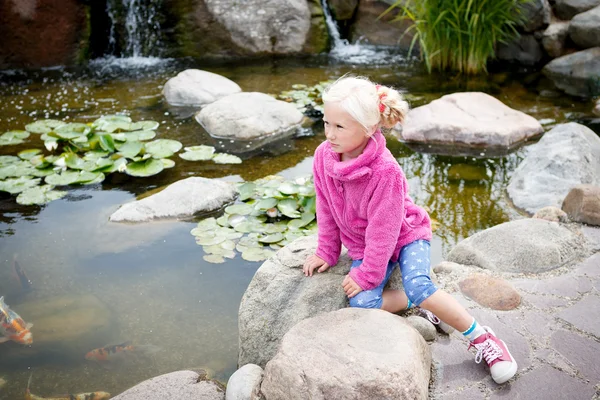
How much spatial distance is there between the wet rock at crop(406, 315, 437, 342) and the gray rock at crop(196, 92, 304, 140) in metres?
3.08

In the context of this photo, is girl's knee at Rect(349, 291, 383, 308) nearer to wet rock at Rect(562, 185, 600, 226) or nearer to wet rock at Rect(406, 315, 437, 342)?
wet rock at Rect(406, 315, 437, 342)

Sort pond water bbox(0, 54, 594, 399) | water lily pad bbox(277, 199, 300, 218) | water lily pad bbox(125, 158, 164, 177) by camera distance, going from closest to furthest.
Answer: pond water bbox(0, 54, 594, 399) < water lily pad bbox(277, 199, 300, 218) < water lily pad bbox(125, 158, 164, 177)

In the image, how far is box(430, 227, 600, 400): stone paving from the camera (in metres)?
2.05

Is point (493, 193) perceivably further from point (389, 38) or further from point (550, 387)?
point (389, 38)

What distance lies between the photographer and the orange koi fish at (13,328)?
111 inches

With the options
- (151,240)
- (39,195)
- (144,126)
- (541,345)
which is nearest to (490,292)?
(541,345)

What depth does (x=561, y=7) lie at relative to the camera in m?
6.88

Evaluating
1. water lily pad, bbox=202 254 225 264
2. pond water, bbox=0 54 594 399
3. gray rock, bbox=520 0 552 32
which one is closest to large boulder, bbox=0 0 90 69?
pond water, bbox=0 54 594 399

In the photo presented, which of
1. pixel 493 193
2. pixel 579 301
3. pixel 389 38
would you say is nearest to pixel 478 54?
pixel 389 38

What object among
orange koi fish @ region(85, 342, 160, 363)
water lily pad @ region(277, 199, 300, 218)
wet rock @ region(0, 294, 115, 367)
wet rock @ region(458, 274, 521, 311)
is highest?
water lily pad @ region(277, 199, 300, 218)

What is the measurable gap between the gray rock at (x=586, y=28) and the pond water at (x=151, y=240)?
0.85 m

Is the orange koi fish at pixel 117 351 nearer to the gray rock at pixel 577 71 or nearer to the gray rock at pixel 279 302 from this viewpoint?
the gray rock at pixel 279 302

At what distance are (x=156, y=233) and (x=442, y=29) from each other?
14.9 ft

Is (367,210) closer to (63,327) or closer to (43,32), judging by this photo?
(63,327)
